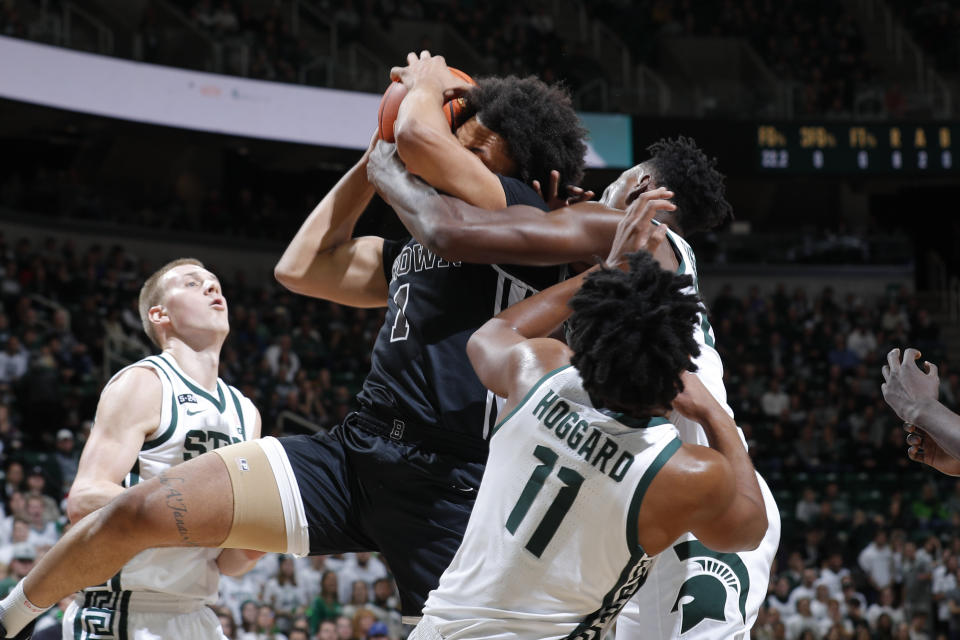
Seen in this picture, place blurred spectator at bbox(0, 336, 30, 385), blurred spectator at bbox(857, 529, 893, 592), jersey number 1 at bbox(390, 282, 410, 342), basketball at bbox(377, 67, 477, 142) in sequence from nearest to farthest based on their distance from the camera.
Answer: jersey number 1 at bbox(390, 282, 410, 342)
basketball at bbox(377, 67, 477, 142)
blurred spectator at bbox(0, 336, 30, 385)
blurred spectator at bbox(857, 529, 893, 592)

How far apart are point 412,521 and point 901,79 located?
19.1 m

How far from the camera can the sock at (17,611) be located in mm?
3174

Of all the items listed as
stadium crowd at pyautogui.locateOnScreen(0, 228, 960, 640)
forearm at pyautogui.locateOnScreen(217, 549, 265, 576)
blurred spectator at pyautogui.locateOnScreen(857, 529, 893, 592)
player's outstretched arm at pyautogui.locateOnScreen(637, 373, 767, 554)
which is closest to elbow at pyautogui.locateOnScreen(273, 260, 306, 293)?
forearm at pyautogui.locateOnScreen(217, 549, 265, 576)

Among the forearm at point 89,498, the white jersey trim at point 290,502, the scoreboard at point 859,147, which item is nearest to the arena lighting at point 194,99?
the scoreboard at point 859,147

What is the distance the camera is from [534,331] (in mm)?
3004

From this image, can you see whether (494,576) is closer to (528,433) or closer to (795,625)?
(528,433)

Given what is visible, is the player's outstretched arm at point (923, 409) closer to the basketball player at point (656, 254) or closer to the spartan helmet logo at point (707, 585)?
the basketball player at point (656, 254)

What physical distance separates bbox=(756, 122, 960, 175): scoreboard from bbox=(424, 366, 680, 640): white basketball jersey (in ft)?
52.9

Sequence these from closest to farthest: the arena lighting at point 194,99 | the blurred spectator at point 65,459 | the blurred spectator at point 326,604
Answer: the blurred spectator at point 326,604
the blurred spectator at point 65,459
the arena lighting at point 194,99

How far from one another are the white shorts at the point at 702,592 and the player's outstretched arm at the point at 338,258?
4.43ft

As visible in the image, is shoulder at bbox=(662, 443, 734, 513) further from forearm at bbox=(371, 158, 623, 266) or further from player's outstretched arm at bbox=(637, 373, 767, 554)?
forearm at bbox=(371, 158, 623, 266)

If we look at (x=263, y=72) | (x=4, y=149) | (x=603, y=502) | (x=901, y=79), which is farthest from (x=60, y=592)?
(x=901, y=79)

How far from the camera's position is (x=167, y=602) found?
386 centimetres

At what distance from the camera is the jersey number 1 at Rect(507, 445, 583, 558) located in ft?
8.54
